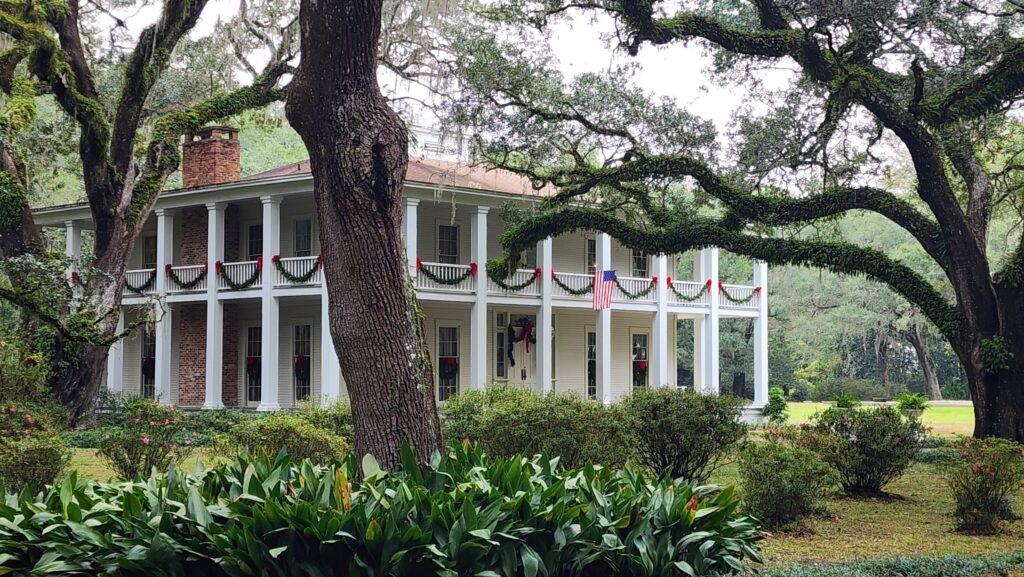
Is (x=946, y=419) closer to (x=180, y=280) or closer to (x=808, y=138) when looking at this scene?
(x=808, y=138)

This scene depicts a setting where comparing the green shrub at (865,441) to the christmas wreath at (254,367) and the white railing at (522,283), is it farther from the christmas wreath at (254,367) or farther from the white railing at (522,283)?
the christmas wreath at (254,367)

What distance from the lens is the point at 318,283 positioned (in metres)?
24.3

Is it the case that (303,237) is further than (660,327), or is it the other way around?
(660,327)

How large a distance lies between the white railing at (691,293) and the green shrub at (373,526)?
24037 millimetres

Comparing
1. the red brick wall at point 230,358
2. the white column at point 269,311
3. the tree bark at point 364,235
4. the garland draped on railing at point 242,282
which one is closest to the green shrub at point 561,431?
the tree bark at point 364,235

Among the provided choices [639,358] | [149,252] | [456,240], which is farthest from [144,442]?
[639,358]

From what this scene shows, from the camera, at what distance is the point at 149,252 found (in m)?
29.9

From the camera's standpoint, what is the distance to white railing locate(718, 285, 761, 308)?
103ft

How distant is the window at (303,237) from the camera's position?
26.9 meters

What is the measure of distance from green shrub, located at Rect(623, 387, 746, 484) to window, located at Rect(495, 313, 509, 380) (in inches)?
656

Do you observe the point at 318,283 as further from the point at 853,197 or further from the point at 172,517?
the point at 172,517

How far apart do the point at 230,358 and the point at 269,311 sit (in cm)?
390

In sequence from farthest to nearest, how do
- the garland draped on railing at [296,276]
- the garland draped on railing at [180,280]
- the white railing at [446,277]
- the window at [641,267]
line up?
the window at [641,267], the garland draped on railing at [180,280], the white railing at [446,277], the garland draped on railing at [296,276]

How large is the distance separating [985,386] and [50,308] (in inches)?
570
